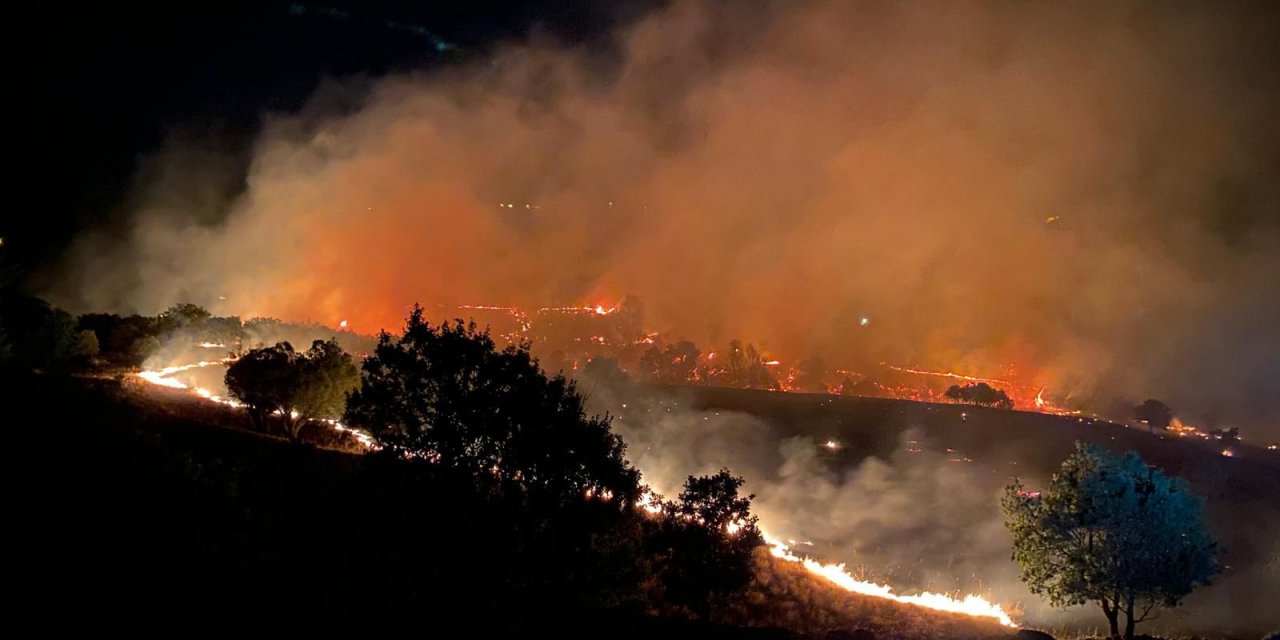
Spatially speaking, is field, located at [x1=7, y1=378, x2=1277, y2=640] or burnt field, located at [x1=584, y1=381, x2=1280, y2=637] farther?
burnt field, located at [x1=584, y1=381, x2=1280, y2=637]

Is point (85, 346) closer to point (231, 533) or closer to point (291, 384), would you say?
point (291, 384)

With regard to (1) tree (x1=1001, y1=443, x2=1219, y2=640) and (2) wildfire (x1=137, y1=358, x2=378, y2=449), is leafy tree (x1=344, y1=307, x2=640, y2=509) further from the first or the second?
(2) wildfire (x1=137, y1=358, x2=378, y2=449)

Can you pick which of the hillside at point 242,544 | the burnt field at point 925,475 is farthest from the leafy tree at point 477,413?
the burnt field at point 925,475

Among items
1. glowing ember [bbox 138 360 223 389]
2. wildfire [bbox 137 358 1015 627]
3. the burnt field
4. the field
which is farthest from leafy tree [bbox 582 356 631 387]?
the field

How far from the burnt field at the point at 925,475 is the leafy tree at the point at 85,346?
2420 inches

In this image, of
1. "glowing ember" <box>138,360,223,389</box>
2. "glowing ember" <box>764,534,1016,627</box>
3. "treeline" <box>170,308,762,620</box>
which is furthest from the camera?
"glowing ember" <box>138,360,223,389</box>

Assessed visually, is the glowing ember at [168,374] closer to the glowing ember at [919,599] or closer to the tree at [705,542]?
the tree at [705,542]

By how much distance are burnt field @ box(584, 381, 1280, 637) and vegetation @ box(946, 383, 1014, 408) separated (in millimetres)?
24148

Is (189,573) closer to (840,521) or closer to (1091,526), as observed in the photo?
(1091,526)

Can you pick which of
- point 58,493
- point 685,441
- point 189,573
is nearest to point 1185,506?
point 189,573

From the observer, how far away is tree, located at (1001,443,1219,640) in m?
23.0

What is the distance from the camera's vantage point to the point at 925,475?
10144 centimetres

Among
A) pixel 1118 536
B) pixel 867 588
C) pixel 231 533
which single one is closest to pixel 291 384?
pixel 231 533

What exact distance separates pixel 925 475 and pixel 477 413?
99.9m
